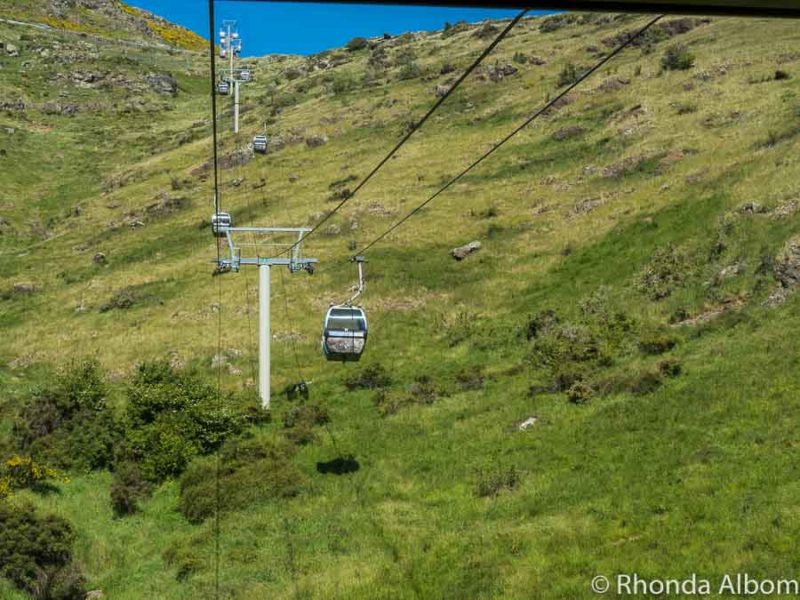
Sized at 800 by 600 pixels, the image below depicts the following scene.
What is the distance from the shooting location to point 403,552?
52.6ft

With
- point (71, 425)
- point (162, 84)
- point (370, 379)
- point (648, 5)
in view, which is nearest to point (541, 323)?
point (370, 379)

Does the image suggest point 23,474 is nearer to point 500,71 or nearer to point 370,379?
point 370,379

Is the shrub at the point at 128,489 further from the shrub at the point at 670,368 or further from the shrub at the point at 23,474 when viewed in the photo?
the shrub at the point at 670,368

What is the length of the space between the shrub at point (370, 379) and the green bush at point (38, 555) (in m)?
→ 13.6

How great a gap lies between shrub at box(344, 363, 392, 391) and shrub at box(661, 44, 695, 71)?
51388 millimetres

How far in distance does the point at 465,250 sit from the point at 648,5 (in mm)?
42186

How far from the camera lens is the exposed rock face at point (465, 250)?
45844mm

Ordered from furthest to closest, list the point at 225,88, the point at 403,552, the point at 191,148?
1. the point at 191,148
2. the point at 225,88
3. the point at 403,552

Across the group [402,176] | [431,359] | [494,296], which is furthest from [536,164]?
[431,359]

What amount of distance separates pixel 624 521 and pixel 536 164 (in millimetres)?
46484

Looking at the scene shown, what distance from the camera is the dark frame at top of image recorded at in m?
3.93

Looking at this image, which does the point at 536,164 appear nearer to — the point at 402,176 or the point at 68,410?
the point at 402,176

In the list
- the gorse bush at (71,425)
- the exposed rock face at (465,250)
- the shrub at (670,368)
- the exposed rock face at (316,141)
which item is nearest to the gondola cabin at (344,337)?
the shrub at (670,368)

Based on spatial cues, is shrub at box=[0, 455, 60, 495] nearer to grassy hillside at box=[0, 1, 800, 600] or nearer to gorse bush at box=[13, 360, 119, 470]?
grassy hillside at box=[0, 1, 800, 600]
